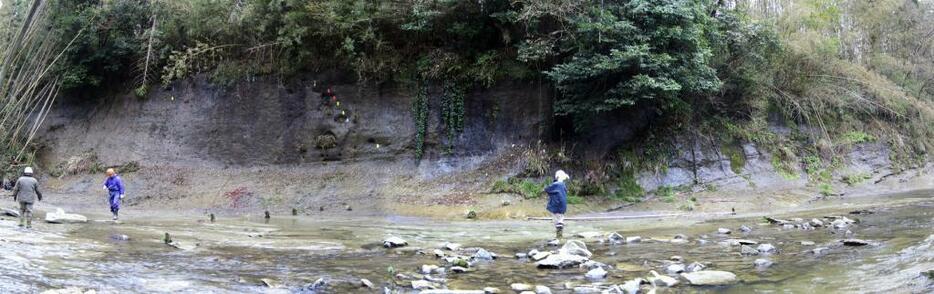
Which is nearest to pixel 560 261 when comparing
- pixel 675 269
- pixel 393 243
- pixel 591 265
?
pixel 591 265

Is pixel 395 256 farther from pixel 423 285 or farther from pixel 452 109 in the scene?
pixel 452 109

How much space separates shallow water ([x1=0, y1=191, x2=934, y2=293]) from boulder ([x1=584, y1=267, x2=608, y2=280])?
0.15 meters

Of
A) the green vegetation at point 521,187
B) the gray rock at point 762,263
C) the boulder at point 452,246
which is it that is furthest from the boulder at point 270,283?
the green vegetation at point 521,187

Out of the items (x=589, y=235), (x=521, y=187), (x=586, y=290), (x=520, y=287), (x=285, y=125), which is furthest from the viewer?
(x=285, y=125)

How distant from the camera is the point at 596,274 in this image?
402 inches

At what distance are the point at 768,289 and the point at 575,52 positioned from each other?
15.0 m

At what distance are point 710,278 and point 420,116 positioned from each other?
1687 cm

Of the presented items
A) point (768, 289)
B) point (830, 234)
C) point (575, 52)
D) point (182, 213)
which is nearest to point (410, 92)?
point (575, 52)

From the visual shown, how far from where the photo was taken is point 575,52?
75.5 ft

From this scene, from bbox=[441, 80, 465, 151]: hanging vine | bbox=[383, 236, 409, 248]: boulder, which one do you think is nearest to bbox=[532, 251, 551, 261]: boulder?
bbox=[383, 236, 409, 248]: boulder

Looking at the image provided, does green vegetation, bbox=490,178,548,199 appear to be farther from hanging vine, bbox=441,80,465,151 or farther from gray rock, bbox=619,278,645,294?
gray rock, bbox=619,278,645,294

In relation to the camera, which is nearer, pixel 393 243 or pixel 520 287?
pixel 520 287

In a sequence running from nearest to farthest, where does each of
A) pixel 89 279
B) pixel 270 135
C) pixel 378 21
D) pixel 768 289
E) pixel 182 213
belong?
pixel 768 289, pixel 89 279, pixel 182 213, pixel 378 21, pixel 270 135

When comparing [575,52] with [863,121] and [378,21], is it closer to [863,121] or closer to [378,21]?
[378,21]
